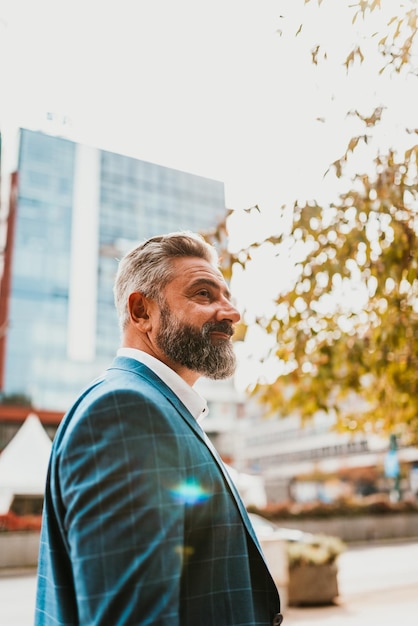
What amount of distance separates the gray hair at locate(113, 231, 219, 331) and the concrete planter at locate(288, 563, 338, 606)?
1017cm

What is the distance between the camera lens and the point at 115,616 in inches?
44.7

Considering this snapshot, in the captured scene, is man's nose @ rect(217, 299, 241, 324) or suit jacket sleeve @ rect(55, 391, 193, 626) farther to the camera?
man's nose @ rect(217, 299, 241, 324)

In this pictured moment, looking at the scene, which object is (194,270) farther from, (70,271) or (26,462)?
(70,271)

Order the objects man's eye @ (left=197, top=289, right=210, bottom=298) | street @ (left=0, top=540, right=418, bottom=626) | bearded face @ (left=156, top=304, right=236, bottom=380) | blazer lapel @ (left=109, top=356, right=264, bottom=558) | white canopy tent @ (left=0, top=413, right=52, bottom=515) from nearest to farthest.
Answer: blazer lapel @ (left=109, top=356, right=264, bottom=558), bearded face @ (left=156, top=304, right=236, bottom=380), man's eye @ (left=197, top=289, right=210, bottom=298), street @ (left=0, top=540, right=418, bottom=626), white canopy tent @ (left=0, top=413, right=52, bottom=515)

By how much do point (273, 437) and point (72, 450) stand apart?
326ft

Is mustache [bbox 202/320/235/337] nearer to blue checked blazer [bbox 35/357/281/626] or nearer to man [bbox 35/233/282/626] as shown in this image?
man [bbox 35/233/282/626]

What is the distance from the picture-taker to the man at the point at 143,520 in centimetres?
116

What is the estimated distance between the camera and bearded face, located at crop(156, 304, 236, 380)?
173cm

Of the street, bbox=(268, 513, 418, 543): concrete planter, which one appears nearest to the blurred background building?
bbox=(268, 513, 418, 543): concrete planter

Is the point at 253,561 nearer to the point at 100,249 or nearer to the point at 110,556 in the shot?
the point at 110,556

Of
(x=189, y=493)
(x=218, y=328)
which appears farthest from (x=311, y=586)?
(x=189, y=493)

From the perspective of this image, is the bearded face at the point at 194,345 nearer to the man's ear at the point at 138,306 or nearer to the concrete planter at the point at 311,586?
the man's ear at the point at 138,306

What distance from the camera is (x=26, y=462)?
13.9 metres

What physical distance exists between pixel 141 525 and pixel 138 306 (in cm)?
79
